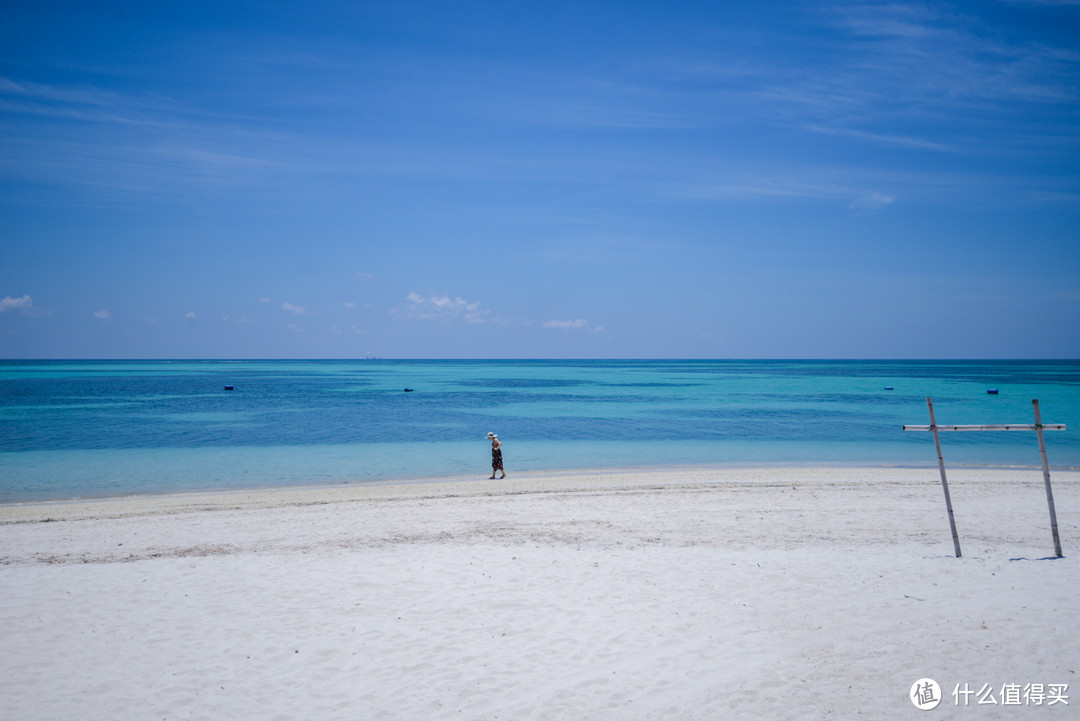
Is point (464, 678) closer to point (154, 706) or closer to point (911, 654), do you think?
point (154, 706)

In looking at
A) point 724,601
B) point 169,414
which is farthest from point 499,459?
point 169,414

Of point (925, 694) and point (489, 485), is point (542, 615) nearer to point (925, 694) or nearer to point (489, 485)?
point (925, 694)

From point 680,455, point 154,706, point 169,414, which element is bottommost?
point 680,455

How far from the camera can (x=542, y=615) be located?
7668 mm

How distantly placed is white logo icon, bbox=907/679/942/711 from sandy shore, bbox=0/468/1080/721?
75 millimetres

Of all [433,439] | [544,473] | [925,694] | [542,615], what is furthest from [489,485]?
[925,694]

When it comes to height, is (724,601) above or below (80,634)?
below

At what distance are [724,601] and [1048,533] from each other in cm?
728

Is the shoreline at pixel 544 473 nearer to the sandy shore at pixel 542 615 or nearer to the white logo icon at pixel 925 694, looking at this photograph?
the sandy shore at pixel 542 615

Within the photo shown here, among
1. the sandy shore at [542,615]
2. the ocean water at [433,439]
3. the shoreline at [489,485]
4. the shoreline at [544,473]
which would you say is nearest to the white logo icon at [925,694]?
the sandy shore at [542,615]

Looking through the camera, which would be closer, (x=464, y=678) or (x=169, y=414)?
(x=464, y=678)

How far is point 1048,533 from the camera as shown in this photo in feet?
36.4

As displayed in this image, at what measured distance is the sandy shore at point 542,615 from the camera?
590 centimetres

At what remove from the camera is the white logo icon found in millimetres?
5652
